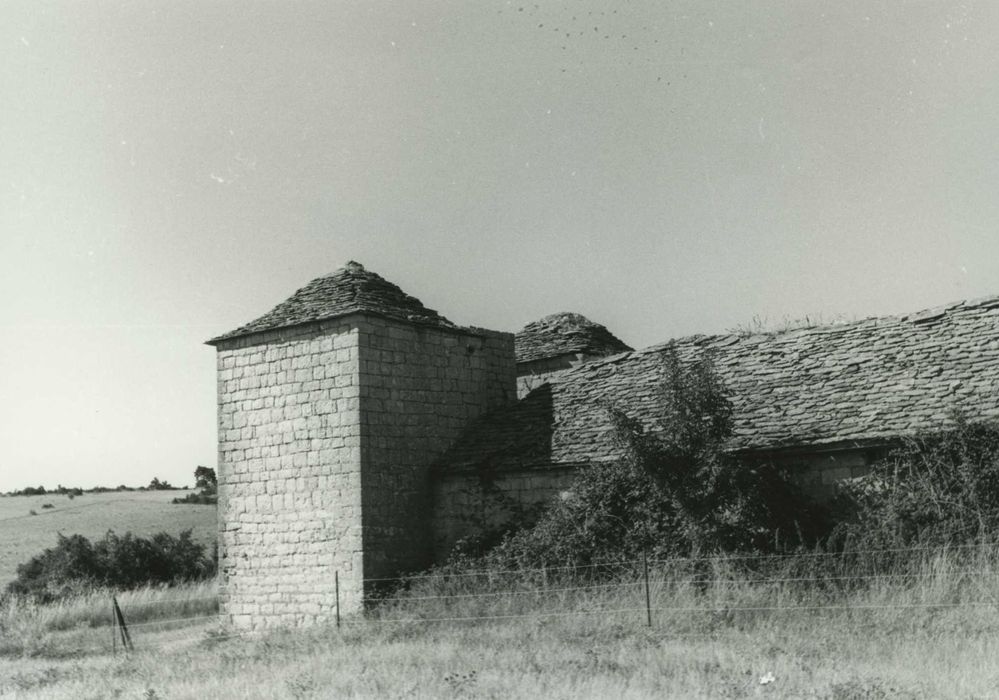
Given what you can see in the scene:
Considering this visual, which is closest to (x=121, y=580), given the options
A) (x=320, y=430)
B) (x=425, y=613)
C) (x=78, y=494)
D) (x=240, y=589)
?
(x=240, y=589)

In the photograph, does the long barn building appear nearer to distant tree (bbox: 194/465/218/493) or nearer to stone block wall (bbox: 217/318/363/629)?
stone block wall (bbox: 217/318/363/629)

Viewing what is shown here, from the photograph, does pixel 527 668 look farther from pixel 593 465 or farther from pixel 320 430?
pixel 320 430

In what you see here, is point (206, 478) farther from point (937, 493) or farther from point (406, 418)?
point (937, 493)

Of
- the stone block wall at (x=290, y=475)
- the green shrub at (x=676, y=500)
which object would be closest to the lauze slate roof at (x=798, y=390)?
the green shrub at (x=676, y=500)

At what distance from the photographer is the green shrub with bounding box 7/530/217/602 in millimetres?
25016

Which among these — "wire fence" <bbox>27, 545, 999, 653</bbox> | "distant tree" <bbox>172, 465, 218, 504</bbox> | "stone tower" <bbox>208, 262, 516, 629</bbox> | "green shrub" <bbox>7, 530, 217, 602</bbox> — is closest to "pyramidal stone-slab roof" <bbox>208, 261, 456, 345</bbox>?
"stone tower" <bbox>208, 262, 516, 629</bbox>

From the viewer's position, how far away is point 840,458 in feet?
44.2

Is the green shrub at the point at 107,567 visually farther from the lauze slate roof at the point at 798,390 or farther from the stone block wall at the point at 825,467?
the stone block wall at the point at 825,467

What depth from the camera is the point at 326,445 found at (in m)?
15.8

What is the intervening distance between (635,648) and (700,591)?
8.15 feet

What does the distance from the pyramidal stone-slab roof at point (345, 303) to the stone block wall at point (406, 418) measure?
0.91 ft

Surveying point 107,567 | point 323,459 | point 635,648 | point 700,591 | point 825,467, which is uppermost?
point 323,459

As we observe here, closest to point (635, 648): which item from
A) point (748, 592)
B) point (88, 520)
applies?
point (748, 592)

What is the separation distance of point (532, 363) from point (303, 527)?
11.2m
